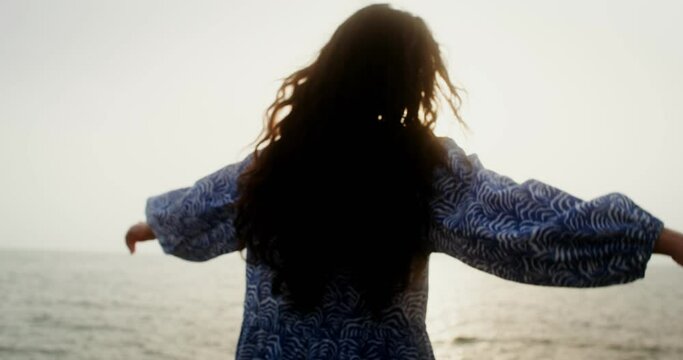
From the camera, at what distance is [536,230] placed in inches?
62.9

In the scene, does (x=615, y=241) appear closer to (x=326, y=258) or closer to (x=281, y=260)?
(x=326, y=258)

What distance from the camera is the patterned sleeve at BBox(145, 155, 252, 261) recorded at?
2.02 metres

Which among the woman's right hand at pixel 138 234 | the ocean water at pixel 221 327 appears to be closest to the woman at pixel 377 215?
the woman's right hand at pixel 138 234

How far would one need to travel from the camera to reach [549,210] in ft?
5.26

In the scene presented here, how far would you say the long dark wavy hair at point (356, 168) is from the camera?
1715 millimetres

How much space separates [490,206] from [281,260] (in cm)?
57

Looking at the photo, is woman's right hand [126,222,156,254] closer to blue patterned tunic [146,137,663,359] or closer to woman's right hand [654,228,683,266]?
blue patterned tunic [146,137,663,359]

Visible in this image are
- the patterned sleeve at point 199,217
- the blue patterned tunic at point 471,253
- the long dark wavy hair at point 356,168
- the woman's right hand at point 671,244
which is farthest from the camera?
the patterned sleeve at point 199,217

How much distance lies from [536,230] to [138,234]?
1.25 metres

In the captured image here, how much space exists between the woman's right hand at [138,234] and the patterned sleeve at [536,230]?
959mm

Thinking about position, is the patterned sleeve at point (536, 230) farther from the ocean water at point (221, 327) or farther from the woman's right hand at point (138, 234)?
the ocean water at point (221, 327)

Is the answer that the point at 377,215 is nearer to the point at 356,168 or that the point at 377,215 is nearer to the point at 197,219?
the point at 356,168

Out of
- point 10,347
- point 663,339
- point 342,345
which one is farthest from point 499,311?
point 342,345

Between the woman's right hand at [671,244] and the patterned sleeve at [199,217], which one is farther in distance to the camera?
the patterned sleeve at [199,217]
